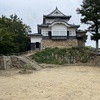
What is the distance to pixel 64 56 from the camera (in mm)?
32531

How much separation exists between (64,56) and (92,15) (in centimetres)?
782

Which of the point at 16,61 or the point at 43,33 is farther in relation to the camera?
the point at 43,33

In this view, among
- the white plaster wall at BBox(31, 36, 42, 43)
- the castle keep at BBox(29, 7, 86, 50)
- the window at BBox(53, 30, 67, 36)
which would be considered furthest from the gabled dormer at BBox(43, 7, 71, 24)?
the white plaster wall at BBox(31, 36, 42, 43)

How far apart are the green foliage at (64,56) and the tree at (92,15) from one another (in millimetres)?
3401

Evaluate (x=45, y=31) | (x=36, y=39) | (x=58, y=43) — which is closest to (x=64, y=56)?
(x=58, y=43)

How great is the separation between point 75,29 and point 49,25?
5242mm

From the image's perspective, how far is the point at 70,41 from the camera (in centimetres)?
3912

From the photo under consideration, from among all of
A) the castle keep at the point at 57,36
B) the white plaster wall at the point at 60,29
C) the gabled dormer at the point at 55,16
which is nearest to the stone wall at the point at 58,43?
the castle keep at the point at 57,36

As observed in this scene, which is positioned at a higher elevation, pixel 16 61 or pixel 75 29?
pixel 75 29

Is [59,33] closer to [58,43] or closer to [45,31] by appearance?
[58,43]

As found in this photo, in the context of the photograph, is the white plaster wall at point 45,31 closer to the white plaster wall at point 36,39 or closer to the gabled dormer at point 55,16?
the white plaster wall at point 36,39

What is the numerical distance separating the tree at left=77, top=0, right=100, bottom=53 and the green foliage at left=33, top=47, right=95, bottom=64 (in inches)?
134

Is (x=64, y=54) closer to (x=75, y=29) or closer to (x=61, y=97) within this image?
(x=75, y=29)

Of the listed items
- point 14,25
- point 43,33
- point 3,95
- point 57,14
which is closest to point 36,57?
point 43,33
